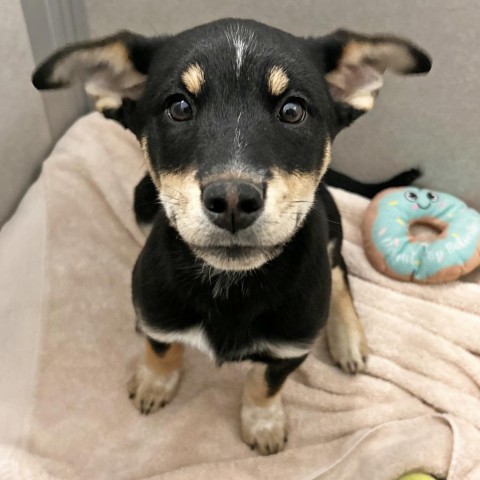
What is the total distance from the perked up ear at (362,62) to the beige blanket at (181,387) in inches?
37.7

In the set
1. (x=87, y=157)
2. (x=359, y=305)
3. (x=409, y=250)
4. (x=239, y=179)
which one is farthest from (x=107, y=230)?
(x=239, y=179)

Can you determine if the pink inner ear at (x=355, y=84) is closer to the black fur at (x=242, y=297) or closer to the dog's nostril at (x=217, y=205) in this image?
the black fur at (x=242, y=297)

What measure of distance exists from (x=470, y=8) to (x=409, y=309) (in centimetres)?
108

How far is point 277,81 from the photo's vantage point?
4.10 feet

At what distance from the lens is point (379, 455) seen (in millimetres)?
1803

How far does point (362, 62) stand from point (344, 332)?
3.13 feet

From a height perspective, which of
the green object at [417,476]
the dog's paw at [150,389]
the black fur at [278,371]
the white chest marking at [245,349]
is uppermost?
the white chest marking at [245,349]

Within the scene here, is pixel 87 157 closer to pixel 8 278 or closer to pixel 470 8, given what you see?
pixel 8 278

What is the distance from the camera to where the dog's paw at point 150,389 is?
1.92 meters

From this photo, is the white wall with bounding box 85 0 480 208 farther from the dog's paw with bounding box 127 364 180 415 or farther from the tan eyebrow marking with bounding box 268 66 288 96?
the dog's paw with bounding box 127 364 180 415

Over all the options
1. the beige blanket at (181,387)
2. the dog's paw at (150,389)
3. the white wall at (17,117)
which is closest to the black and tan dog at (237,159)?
the dog's paw at (150,389)

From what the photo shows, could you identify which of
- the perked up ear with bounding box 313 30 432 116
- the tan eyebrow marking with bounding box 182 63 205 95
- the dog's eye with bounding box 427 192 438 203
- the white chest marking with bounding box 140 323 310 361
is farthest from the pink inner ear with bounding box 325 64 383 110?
the dog's eye with bounding box 427 192 438 203

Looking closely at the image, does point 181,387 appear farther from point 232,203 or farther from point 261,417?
point 232,203

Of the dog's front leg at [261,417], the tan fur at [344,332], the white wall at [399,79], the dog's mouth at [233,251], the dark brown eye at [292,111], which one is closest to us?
the dog's mouth at [233,251]
